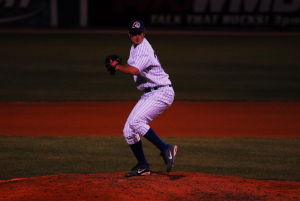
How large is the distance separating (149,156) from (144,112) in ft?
8.10

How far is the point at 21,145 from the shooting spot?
31.6 ft

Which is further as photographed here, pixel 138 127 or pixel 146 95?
pixel 146 95

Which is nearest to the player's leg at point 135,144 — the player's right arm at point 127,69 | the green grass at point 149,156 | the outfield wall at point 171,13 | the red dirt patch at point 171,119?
the player's right arm at point 127,69

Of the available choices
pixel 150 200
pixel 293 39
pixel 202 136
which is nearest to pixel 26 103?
pixel 202 136

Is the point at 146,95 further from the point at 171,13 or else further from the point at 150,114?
the point at 171,13

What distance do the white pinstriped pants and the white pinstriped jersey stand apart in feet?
0.35

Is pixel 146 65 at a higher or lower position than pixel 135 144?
higher

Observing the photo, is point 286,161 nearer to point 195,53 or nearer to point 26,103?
point 26,103

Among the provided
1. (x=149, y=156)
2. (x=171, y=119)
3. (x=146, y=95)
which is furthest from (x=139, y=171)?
(x=171, y=119)

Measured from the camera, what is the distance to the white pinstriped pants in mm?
6637

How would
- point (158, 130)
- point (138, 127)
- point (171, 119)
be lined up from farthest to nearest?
point (171, 119) → point (158, 130) → point (138, 127)

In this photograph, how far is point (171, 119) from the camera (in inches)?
472

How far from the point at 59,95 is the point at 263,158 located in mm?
7268

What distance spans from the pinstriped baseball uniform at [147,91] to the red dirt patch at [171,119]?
3.77m
